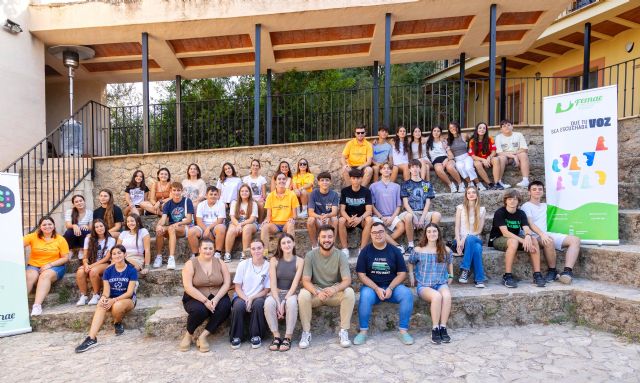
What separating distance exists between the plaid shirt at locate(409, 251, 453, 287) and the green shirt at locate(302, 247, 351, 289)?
2.57ft

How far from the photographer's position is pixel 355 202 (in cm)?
559

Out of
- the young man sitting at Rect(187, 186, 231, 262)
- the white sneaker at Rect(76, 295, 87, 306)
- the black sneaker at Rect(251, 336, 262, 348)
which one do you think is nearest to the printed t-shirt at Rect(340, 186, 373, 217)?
the young man sitting at Rect(187, 186, 231, 262)

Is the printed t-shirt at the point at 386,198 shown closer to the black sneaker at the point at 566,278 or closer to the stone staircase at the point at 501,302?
the stone staircase at the point at 501,302

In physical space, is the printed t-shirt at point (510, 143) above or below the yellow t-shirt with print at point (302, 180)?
above

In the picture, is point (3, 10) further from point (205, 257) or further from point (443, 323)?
point (443, 323)

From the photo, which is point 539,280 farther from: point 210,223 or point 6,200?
point 6,200

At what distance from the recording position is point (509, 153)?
6895 mm

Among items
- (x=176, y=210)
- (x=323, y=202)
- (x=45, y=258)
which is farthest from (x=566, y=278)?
(x=45, y=258)

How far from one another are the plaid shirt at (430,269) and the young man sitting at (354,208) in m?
1.03

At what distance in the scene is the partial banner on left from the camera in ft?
15.4

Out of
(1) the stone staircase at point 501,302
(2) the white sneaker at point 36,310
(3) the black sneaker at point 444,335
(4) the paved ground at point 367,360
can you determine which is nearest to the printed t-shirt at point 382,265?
(1) the stone staircase at point 501,302

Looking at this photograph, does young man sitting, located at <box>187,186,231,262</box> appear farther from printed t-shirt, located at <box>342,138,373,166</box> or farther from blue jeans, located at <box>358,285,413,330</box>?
printed t-shirt, located at <box>342,138,373,166</box>

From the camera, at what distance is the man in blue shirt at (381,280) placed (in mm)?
4242

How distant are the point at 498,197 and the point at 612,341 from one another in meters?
2.78
